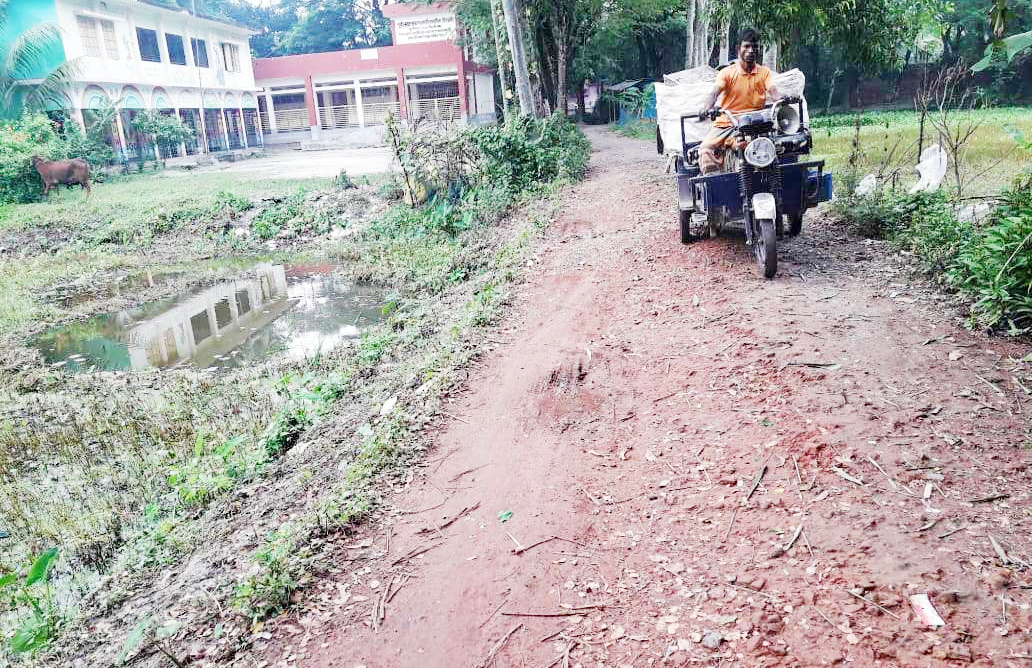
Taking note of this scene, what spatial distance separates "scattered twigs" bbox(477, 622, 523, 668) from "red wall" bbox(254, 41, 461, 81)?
3544 cm

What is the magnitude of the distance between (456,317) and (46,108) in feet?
82.3

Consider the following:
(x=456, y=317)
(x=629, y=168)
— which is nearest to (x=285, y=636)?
Result: (x=456, y=317)

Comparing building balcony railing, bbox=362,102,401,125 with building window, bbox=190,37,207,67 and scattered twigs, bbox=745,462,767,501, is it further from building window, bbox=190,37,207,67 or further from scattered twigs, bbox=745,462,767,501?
scattered twigs, bbox=745,462,767,501

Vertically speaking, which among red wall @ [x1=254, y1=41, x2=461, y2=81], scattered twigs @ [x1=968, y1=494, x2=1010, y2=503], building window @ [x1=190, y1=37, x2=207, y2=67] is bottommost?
scattered twigs @ [x1=968, y1=494, x2=1010, y2=503]

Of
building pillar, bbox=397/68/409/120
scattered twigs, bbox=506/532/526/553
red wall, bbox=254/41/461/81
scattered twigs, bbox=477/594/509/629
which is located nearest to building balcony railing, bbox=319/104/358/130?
red wall, bbox=254/41/461/81

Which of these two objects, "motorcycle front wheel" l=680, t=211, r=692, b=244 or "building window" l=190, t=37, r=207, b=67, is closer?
"motorcycle front wheel" l=680, t=211, r=692, b=244

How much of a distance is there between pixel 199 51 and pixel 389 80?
9.15 meters

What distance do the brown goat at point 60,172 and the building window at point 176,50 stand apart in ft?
44.2

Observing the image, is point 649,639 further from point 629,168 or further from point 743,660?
point 629,168

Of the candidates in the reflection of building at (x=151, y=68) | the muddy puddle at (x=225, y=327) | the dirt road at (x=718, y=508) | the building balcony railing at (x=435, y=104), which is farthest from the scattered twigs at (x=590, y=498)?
the building balcony railing at (x=435, y=104)

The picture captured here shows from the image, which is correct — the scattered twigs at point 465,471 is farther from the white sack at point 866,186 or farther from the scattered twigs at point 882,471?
the white sack at point 866,186

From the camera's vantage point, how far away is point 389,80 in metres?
37.2

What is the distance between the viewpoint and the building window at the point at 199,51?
33.9m

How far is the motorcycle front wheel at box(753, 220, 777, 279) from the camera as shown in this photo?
598cm
